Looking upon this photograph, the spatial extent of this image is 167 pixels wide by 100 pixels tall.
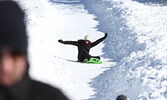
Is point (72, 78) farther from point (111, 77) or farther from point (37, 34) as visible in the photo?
point (37, 34)

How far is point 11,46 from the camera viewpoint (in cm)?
122

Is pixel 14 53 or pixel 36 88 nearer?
pixel 14 53

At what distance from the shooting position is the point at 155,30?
15453 millimetres

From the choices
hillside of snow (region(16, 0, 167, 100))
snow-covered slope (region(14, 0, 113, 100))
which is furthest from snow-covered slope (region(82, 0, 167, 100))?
snow-covered slope (region(14, 0, 113, 100))

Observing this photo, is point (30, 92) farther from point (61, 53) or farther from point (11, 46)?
point (61, 53)

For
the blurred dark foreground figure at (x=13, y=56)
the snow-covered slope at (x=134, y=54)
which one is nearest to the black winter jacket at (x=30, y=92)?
the blurred dark foreground figure at (x=13, y=56)

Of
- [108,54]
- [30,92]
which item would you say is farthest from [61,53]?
[30,92]

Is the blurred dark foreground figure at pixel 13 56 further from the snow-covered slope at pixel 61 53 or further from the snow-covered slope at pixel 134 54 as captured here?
the snow-covered slope at pixel 134 54

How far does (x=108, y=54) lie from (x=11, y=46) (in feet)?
41.7

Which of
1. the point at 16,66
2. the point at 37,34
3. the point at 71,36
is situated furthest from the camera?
the point at 71,36

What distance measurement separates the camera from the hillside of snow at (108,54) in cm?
920

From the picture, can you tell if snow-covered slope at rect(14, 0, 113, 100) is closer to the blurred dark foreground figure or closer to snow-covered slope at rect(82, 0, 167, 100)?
snow-covered slope at rect(82, 0, 167, 100)

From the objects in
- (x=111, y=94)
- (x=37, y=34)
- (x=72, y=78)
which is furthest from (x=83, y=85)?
Answer: (x=37, y=34)

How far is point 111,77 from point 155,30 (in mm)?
5781
